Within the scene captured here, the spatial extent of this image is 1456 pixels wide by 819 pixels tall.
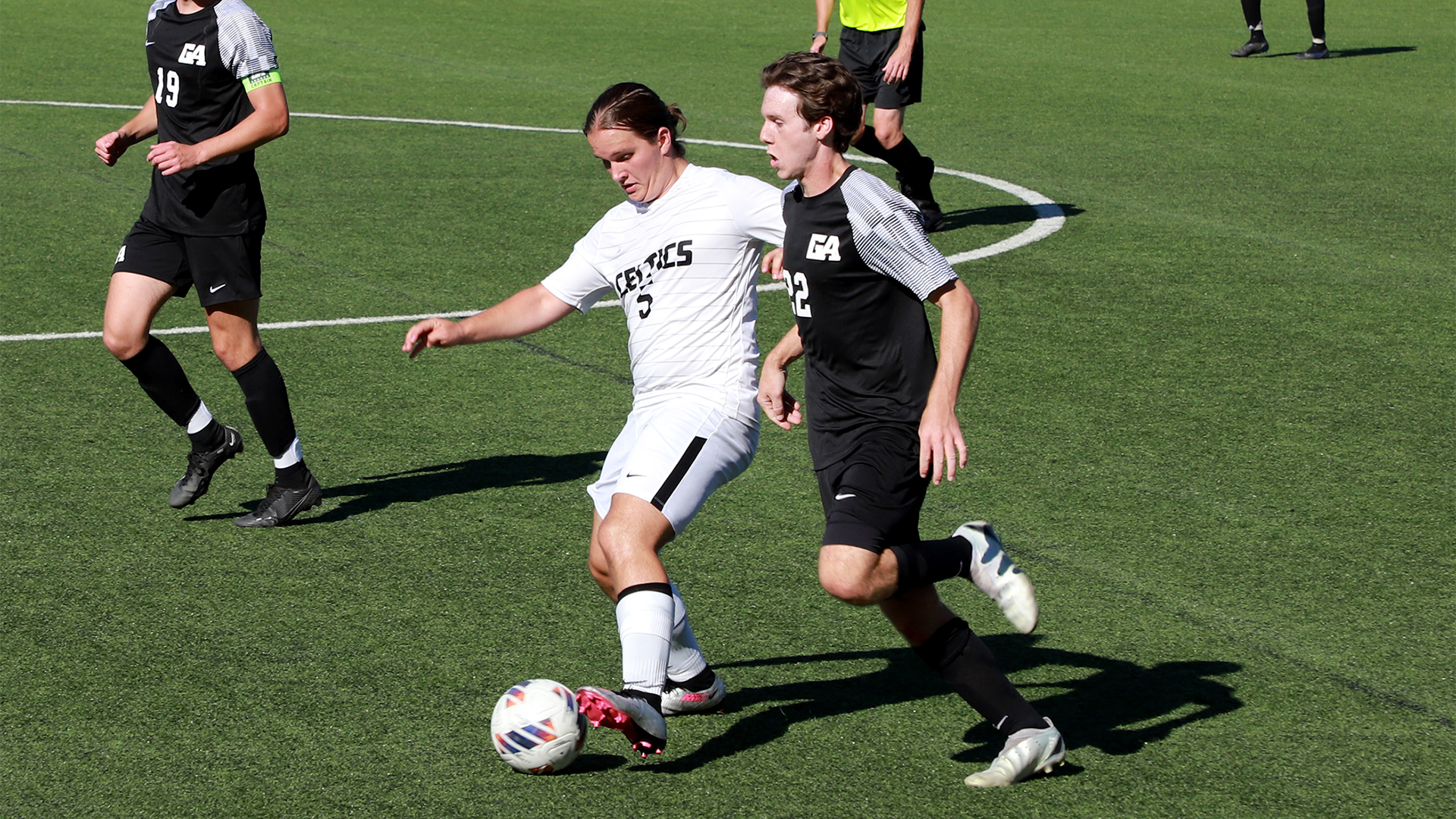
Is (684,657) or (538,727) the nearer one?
(538,727)

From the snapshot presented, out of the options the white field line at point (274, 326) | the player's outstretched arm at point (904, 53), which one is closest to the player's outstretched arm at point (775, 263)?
the white field line at point (274, 326)

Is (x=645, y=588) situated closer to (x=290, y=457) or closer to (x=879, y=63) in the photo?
(x=290, y=457)

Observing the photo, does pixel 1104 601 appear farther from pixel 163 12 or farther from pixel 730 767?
pixel 163 12

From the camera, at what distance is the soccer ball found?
13.5ft

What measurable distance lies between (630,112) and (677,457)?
0.93 metres

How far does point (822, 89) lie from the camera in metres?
4.14

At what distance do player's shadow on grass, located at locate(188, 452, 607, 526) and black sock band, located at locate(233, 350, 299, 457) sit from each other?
315mm

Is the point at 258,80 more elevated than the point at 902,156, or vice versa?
the point at 258,80

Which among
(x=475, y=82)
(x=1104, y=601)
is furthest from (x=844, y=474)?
(x=475, y=82)

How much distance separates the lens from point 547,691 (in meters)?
4.16

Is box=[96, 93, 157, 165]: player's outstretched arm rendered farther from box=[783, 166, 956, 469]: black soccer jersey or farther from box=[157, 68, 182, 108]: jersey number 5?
box=[783, 166, 956, 469]: black soccer jersey

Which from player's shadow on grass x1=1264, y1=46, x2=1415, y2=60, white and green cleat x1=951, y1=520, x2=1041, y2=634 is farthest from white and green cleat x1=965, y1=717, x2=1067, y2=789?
player's shadow on grass x1=1264, y1=46, x2=1415, y2=60

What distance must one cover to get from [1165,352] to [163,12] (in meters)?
4.91

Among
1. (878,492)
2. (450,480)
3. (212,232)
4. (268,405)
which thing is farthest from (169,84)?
(878,492)
